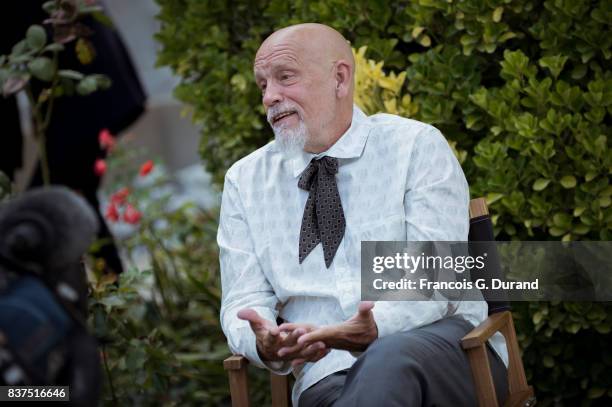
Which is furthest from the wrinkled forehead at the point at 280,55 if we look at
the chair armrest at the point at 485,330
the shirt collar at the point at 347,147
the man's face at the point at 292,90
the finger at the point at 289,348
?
the chair armrest at the point at 485,330

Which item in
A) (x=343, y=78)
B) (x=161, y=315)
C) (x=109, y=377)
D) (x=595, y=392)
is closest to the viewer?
(x=343, y=78)

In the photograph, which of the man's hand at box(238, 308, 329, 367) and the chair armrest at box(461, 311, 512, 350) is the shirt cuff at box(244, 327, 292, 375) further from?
the chair armrest at box(461, 311, 512, 350)

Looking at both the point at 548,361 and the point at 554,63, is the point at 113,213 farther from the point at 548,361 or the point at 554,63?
the point at 554,63

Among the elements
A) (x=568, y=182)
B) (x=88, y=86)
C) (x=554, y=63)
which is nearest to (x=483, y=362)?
(x=568, y=182)

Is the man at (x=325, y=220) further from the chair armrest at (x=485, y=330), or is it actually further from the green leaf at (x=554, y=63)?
the green leaf at (x=554, y=63)

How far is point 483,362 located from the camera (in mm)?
2721

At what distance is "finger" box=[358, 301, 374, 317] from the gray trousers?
0.08 m

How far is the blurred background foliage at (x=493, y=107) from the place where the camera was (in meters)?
3.41

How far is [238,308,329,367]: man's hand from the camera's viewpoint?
109 inches

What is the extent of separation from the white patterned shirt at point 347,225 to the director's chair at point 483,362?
0.14ft

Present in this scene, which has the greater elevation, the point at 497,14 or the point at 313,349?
the point at 497,14

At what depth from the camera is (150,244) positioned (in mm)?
5242

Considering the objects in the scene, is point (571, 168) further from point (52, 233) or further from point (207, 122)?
point (52, 233)

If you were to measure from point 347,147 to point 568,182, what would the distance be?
79 cm
